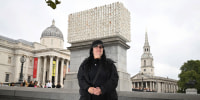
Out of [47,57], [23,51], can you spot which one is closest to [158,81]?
[47,57]

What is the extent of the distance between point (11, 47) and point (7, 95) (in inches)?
2481

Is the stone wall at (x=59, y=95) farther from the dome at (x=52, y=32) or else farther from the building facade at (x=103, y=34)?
the dome at (x=52, y=32)

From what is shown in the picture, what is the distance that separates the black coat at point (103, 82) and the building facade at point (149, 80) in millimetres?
108193

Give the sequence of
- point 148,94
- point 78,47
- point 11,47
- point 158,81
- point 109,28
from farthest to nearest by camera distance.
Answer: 1. point 158,81
2. point 11,47
3. point 78,47
4. point 109,28
5. point 148,94

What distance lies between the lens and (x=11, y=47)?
66.2m

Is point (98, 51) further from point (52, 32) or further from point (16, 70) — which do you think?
point (52, 32)

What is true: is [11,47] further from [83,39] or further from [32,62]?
[83,39]

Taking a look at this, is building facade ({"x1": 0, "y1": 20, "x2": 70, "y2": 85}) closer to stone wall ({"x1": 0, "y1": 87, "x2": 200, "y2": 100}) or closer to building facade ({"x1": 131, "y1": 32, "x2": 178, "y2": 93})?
stone wall ({"x1": 0, "y1": 87, "x2": 200, "y2": 100})

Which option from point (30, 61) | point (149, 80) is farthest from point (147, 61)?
point (30, 61)

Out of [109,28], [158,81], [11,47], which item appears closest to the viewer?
[109,28]

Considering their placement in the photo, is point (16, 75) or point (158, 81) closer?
point (16, 75)

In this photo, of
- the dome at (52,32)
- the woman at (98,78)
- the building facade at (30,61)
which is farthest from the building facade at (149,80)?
the woman at (98,78)

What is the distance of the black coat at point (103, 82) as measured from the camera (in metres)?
3.22

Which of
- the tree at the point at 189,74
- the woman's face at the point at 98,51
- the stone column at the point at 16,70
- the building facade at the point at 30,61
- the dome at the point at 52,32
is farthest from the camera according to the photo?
the dome at the point at 52,32
